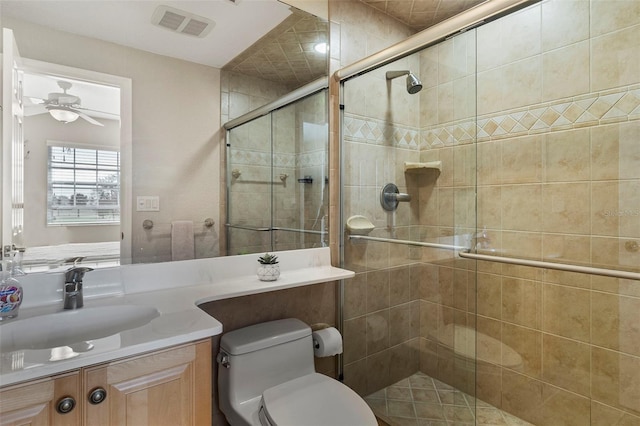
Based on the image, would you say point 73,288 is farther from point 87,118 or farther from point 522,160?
point 522,160

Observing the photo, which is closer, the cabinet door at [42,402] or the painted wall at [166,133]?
the cabinet door at [42,402]

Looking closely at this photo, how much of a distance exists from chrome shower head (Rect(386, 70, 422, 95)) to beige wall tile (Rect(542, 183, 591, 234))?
2.85 feet

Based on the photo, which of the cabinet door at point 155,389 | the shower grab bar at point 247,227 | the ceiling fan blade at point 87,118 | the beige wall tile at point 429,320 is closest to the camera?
the cabinet door at point 155,389

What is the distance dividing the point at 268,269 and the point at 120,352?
0.73m

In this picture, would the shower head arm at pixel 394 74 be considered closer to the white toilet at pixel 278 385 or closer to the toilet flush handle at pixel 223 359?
the white toilet at pixel 278 385

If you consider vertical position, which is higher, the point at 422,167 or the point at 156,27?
the point at 156,27

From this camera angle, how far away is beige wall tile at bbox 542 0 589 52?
64.1 inches

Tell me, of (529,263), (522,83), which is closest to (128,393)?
(529,263)

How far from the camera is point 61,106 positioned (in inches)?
48.1

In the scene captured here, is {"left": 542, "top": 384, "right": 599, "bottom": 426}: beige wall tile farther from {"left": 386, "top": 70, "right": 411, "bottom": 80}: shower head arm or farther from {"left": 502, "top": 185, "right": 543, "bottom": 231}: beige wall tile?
{"left": 386, "top": 70, "right": 411, "bottom": 80}: shower head arm

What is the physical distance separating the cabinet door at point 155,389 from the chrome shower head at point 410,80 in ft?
5.04

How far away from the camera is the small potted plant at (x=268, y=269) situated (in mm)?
1520

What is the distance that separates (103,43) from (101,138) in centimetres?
37

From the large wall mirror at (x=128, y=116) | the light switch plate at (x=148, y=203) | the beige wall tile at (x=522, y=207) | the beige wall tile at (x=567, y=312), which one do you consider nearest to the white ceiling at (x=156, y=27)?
the large wall mirror at (x=128, y=116)
